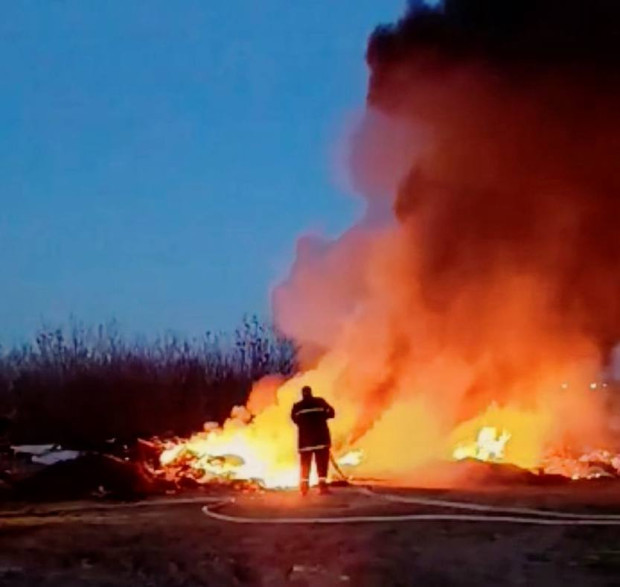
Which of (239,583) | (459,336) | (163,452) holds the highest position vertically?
(459,336)

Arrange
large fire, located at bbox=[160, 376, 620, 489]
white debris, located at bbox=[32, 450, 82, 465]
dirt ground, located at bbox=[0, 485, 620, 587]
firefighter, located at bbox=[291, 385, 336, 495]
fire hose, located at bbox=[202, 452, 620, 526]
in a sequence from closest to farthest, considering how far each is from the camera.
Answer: dirt ground, located at bbox=[0, 485, 620, 587] → fire hose, located at bbox=[202, 452, 620, 526] → firefighter, located at bbox=[291, 385, 336, 495] → large fire, located at bbox=[160, 376, 620, 489] → white debris, located at bbox=[32, 450, 82, 465]

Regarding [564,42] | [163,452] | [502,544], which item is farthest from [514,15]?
[502,544]

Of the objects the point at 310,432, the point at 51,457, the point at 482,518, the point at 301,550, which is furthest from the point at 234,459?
the point at 301,550

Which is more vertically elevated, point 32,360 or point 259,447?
point 32,360

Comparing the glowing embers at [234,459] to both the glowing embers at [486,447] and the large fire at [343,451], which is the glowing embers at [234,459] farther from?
the glowing embers at [486,447]

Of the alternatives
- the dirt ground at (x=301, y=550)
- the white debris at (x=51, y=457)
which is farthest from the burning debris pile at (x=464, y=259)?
the dirt ground at (x=301, y=550)

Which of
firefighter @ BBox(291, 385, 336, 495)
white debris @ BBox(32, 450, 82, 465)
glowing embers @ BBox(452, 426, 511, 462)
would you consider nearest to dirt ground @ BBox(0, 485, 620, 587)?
firefighter @ BBox(291, 385, 336, 495)

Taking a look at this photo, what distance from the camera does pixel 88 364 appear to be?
58.8 m

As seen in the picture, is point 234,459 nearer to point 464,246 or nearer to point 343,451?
point 343,451

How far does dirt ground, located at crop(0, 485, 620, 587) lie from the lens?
14234 mm

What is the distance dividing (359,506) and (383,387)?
8.52 m

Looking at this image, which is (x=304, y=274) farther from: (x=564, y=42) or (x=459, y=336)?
(x=564, y=42)

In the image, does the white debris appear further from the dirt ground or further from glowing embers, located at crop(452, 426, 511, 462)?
the dirt ground

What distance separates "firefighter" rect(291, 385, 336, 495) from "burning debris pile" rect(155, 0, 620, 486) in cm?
490
